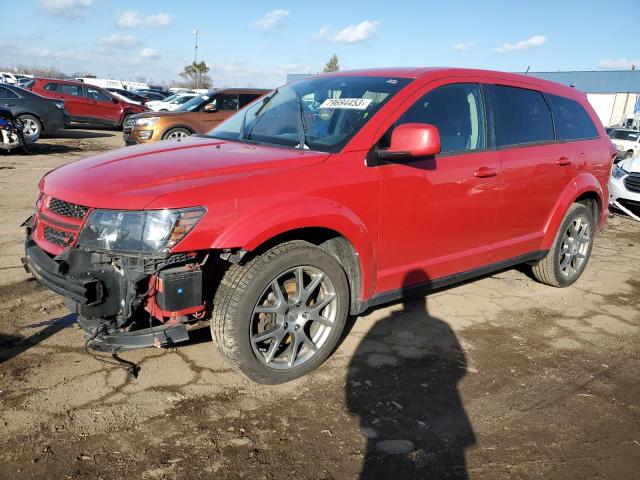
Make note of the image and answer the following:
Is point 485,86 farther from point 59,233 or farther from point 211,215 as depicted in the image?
point 59,233

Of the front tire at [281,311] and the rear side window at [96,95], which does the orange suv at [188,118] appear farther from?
the front tire at [281,311]

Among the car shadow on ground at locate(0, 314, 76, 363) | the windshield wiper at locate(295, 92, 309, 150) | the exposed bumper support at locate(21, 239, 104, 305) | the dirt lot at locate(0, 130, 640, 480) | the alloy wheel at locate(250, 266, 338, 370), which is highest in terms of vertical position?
the windshield wiper at locate(295, 92, 309, 150)

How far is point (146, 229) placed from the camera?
2643 mm

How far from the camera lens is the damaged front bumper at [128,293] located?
2.68 metres

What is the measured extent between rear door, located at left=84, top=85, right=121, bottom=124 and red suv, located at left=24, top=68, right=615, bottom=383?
17336mm

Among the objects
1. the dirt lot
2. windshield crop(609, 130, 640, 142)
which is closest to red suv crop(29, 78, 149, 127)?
the dirt lot

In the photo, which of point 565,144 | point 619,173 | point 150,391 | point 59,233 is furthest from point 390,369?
point 619,173

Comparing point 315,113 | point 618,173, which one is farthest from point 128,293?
point 618,173

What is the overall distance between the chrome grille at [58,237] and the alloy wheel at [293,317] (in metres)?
1.10

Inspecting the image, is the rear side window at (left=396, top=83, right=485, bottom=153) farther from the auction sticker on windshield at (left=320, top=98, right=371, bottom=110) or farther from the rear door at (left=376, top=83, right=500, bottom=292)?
the auction sticker on windshield at (left=320, top=98, right=371, bottom=110)

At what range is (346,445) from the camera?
2.65m

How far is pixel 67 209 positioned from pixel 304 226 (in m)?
1.32

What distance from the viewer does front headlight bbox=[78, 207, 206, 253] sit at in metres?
2.63

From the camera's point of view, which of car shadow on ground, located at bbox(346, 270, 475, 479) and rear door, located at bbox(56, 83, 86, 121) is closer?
car shadow on ground, located at bbox(346, 270, 475, 479)
